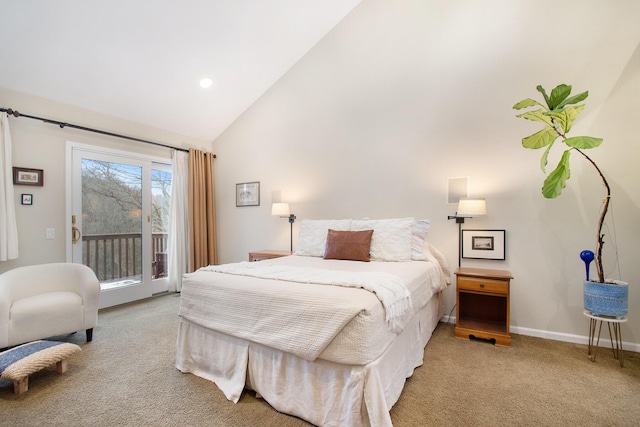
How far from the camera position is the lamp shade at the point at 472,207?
2.78m

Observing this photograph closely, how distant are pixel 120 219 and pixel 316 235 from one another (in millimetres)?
2652

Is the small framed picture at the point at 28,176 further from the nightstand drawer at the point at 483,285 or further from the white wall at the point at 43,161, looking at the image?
the nightstand drawer at the point at 483,285

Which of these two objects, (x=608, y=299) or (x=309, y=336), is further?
(x=608, y=299)

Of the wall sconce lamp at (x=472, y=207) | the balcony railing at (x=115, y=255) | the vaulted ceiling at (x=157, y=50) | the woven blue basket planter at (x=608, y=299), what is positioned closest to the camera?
the woven blue basket planter at (x=608, y=299)

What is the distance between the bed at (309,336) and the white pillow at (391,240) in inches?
14.1

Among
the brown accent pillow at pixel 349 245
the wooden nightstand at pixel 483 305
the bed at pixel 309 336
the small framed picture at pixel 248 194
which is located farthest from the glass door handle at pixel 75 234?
the wooden nightstand at pixel 483 305

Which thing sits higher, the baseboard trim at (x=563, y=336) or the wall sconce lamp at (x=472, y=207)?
the wall sconce lamp at (x=472, y=207)

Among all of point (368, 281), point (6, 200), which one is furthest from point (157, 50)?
point (368, 281)

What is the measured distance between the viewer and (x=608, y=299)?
2.20 m

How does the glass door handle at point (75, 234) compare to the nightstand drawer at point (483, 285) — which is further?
the glass door handle at point (75, 234)

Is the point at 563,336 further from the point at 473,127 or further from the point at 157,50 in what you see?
the point at 157,50

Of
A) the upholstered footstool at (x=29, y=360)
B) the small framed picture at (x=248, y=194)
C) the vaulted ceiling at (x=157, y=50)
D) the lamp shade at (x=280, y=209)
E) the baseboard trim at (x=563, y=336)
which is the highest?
the vaulted ceiling at (x=157, y=50)

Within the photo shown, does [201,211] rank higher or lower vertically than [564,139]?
lower

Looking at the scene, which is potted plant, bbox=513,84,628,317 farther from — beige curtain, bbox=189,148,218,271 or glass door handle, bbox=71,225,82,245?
glass door handle, bbox=71,225,82,245
